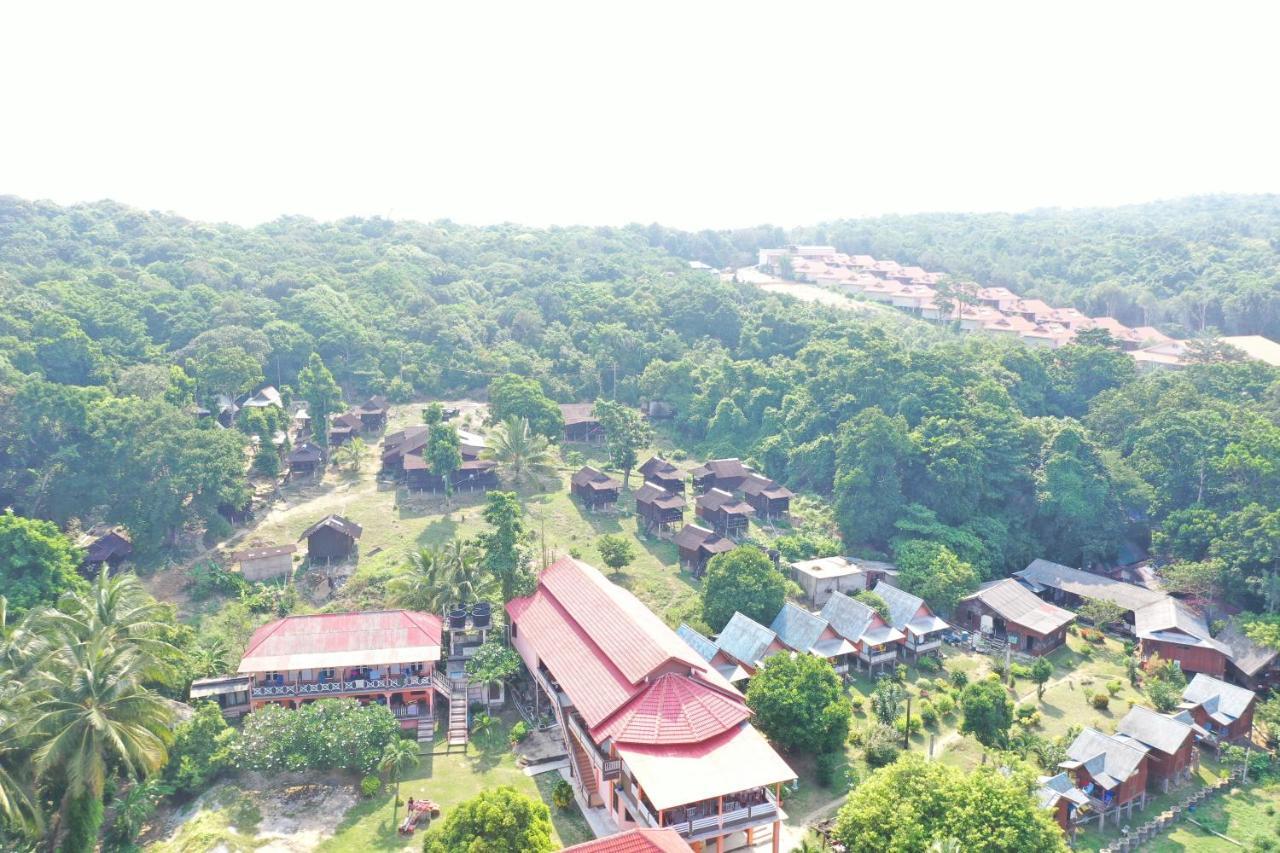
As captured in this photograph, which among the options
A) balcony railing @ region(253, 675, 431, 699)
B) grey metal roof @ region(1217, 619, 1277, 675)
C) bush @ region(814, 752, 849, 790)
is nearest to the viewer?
bush @ region(814, 752, 849, 790)

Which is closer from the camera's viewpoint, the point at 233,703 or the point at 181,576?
the point at 233,703

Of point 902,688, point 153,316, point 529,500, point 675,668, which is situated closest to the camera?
point 675,668

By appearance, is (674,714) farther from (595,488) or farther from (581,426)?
(581,426)

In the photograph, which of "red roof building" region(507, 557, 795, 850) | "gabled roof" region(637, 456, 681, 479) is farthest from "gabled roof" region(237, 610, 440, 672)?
"gabled roof" region(637, 456, 681, 479)

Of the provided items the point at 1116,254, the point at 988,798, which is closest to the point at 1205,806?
the point at 988,798

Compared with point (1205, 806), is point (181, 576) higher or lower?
higher

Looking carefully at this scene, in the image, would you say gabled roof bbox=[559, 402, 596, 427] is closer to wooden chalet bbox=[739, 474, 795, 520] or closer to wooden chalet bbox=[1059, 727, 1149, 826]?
wooden chalet bbox=[739, 474, 795, 520]

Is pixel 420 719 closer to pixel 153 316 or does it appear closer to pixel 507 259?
pixel 153 316

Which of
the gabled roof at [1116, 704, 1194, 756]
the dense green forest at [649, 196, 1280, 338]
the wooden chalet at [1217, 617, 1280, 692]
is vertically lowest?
the wooden chalet at [1217, 617, 1280, 692]
